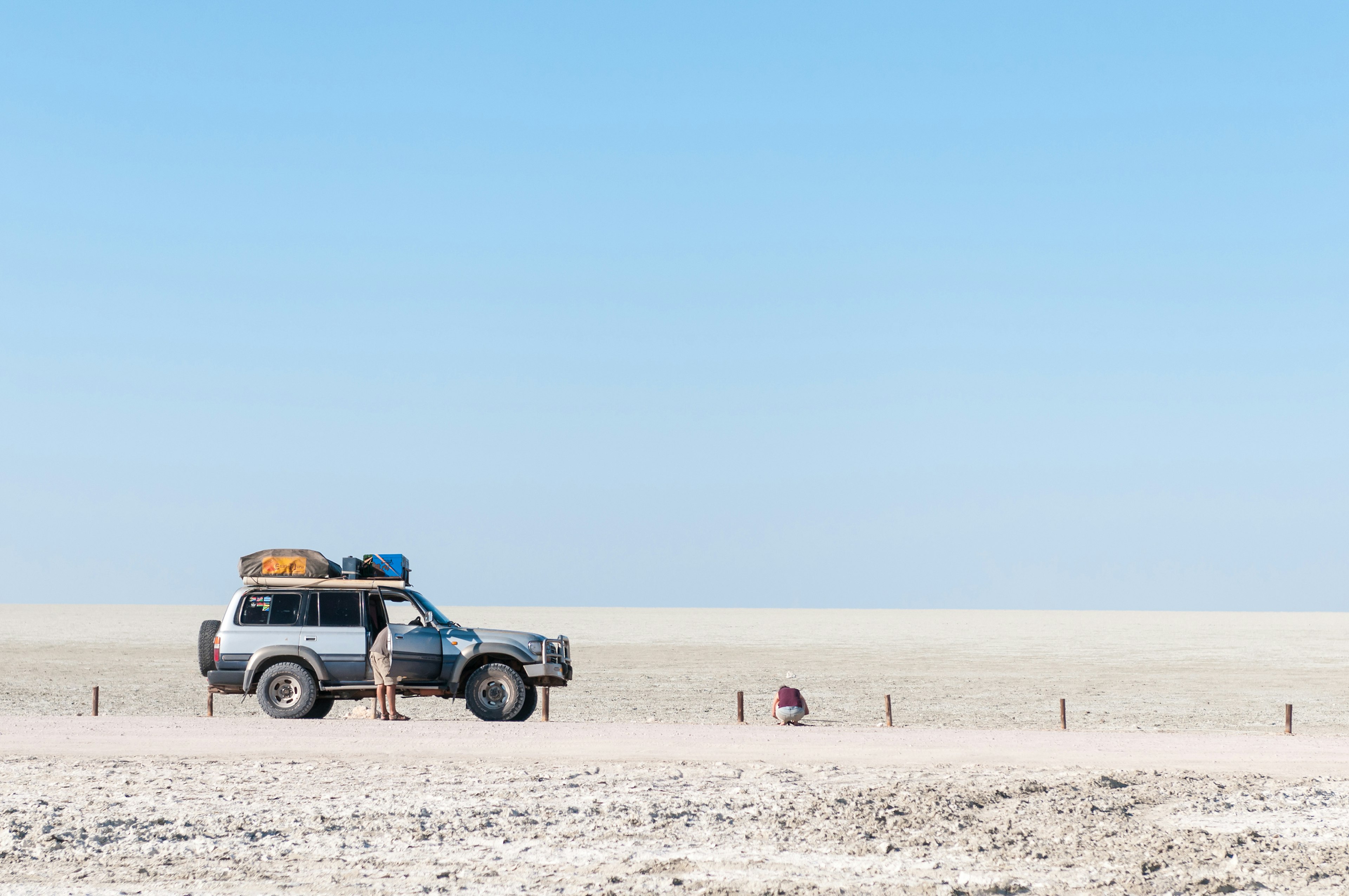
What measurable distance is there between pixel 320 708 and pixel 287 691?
0.86m

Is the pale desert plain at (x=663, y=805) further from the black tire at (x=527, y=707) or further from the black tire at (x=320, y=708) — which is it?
the black tire at (x=320, y=708)

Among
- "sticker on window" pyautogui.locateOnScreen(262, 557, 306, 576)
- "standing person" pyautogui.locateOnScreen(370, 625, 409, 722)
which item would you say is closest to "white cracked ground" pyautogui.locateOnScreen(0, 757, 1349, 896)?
"standing person" pyautogui.locateOnScreen(370, 625, 409, 722)

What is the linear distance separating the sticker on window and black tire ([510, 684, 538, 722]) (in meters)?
3.78

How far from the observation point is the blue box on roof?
1945 cm

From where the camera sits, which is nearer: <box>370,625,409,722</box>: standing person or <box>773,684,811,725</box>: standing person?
<box>370,625,409,722</box>: standing person

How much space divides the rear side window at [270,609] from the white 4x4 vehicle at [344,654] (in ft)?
0.04

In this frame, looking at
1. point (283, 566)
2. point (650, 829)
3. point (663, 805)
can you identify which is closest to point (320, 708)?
point (283, 566)

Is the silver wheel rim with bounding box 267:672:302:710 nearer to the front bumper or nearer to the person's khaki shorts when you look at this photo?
the person's khaki shorts

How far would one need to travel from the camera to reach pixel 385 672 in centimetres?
1873

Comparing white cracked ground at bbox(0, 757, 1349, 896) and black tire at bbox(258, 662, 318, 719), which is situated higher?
black tire at bbox(258, 662, 318, 719)

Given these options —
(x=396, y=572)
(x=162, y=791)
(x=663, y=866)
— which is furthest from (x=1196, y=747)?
(x=162, y=791)

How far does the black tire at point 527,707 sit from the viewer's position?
1930 centimetres

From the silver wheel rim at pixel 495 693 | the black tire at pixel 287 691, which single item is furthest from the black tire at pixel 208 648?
the silver wheel rim at pixel 495 693

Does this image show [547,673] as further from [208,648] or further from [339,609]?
[208,648]
